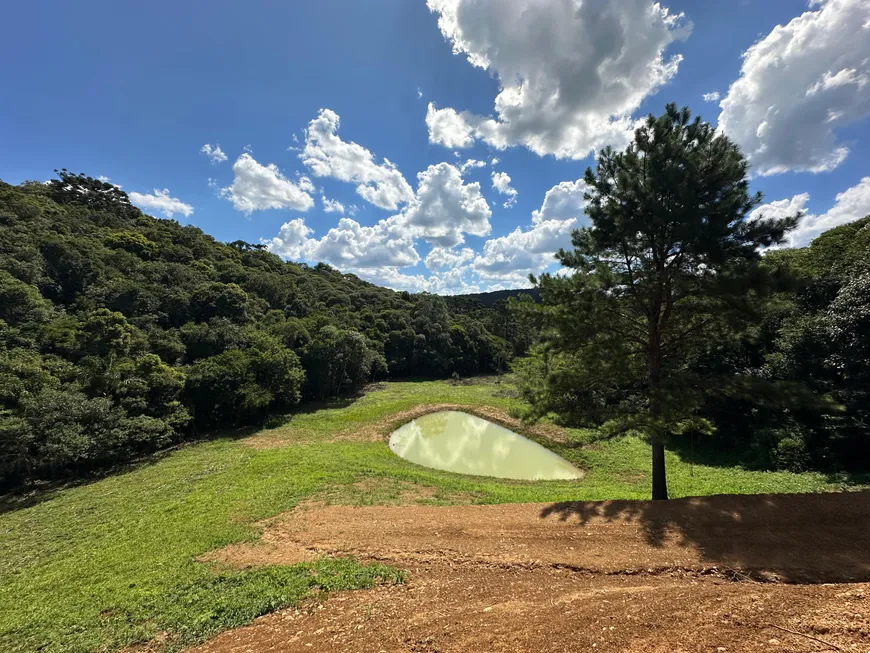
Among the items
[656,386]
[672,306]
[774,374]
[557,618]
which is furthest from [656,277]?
[774,374]

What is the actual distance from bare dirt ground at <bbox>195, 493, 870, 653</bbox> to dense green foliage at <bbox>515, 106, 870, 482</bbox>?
2126mm

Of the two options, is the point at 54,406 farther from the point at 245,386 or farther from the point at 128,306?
the point at 128,306

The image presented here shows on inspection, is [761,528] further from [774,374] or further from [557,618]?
[774,374]

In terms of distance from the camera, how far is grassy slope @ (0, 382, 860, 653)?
5.98 m

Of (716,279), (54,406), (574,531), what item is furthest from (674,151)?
(54,406)

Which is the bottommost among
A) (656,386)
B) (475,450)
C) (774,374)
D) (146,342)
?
(475,450)

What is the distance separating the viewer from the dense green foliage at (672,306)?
25.3 feet

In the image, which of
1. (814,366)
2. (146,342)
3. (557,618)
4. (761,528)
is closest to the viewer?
(557,618)

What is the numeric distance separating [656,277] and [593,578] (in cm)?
665

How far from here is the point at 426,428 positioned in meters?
25.2

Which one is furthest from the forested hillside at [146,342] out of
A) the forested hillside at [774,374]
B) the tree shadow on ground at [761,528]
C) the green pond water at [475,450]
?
the tree shadow on ground at [761,528]

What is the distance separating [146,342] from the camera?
25812 mm

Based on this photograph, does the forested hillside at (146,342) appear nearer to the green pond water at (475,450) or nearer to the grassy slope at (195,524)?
the grassy slope at (195,524)

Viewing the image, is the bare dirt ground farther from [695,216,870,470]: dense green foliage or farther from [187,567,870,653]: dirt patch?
[695,216,870,470]: dense green foliage
